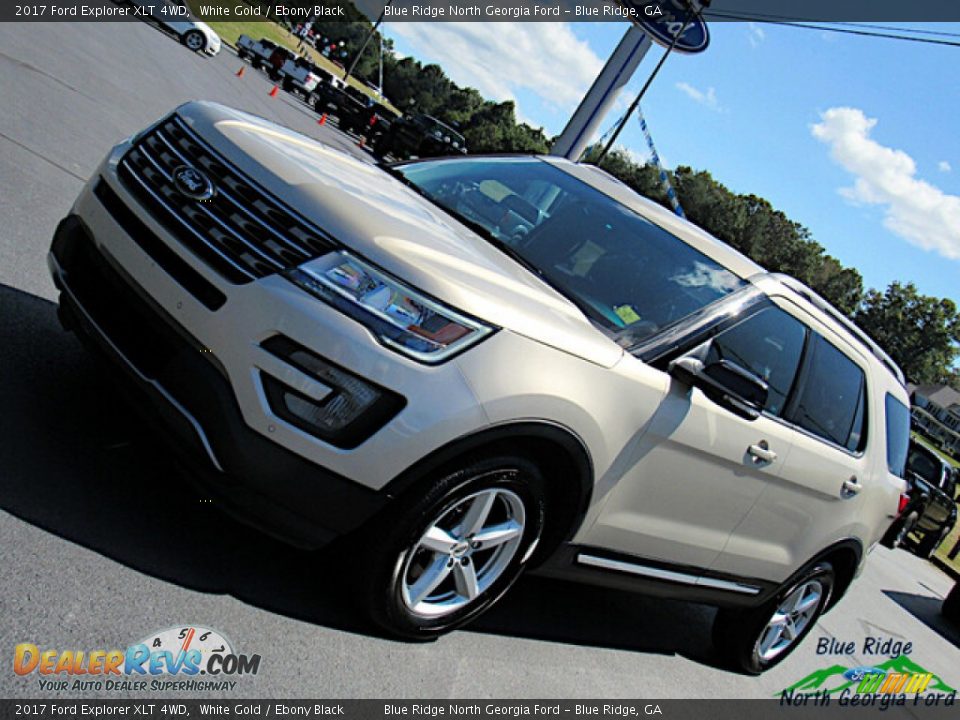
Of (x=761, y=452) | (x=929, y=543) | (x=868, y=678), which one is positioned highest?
(x=761, y=452)

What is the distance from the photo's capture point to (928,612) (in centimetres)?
965

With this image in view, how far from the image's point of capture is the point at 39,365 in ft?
13.4

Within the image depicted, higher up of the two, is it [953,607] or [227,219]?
[227,219]

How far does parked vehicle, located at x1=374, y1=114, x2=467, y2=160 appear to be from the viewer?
27.5 metres

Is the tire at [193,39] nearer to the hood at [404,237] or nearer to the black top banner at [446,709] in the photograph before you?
the hood at [404,237]

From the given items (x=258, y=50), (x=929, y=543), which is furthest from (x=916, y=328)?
(x=929, y=543)

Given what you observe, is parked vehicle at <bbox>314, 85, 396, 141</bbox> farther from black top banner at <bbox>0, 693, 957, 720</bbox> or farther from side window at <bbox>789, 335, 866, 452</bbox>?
black top banner at <bbox>0, 693, 957, 720</bbox>

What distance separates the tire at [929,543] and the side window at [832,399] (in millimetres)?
10778

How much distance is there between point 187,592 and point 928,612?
9.10 metres

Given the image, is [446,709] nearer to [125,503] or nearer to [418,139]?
[125,503]

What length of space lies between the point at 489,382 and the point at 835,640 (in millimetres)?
5212

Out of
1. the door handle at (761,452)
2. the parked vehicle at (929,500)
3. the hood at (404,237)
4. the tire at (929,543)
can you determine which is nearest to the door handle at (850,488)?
the door handle at (761,452)

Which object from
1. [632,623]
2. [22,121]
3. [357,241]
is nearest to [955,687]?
[632,623]

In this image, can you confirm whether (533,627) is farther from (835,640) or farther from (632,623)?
(835,640)
